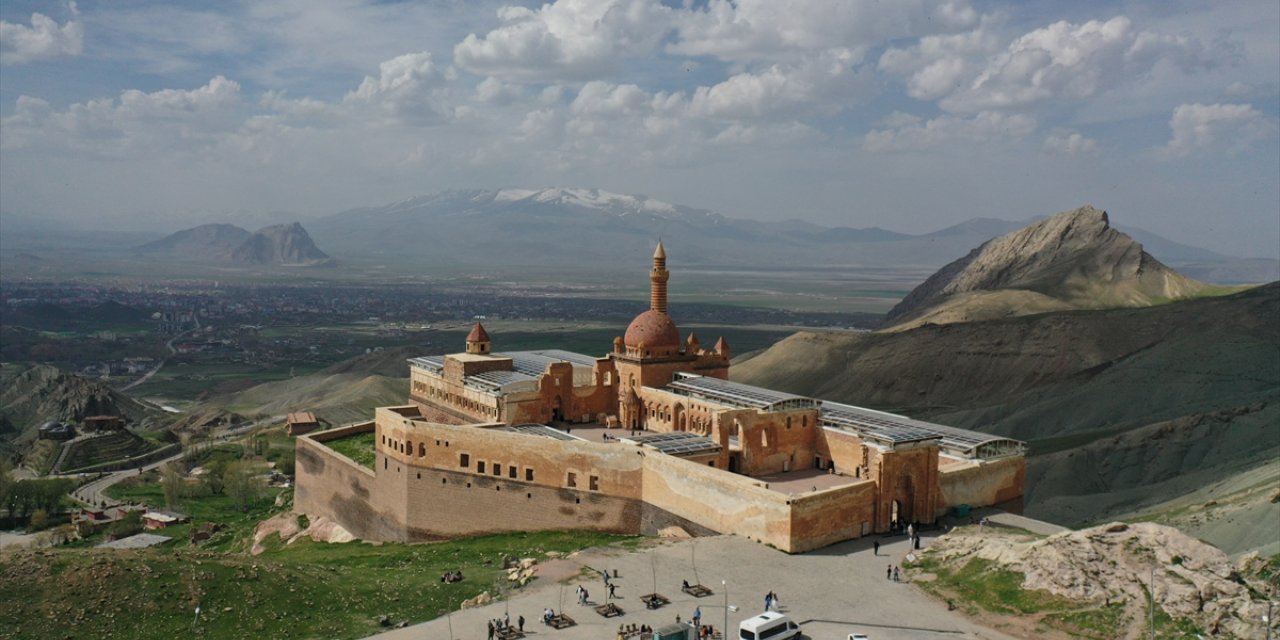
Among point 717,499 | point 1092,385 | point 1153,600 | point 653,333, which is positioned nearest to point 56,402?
point 653,333

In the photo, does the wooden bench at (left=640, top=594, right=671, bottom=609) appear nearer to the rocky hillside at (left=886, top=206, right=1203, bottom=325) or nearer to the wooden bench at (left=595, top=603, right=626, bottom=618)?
the wooden bench at (left=595, top=603, right=626, bottom=618)

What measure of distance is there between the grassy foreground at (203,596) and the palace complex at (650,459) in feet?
25.6

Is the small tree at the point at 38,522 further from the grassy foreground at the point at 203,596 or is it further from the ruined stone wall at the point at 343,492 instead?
the grassy foreground at the point at 203,596

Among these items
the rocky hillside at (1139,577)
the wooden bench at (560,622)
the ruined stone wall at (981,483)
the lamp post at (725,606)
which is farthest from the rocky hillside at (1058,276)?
the wooden bench at (560,622)

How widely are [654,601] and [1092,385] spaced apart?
190 ft

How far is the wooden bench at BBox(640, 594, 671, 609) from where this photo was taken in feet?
107

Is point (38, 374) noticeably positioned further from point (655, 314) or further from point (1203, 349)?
point (1203, 349)

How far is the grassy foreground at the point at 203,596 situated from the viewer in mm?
32594

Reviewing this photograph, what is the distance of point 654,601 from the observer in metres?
32.8

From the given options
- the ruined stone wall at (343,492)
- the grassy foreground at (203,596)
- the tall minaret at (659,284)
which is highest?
the tall minaret at (659,284)

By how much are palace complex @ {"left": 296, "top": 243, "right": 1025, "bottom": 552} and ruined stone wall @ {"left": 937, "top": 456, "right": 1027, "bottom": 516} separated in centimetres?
7

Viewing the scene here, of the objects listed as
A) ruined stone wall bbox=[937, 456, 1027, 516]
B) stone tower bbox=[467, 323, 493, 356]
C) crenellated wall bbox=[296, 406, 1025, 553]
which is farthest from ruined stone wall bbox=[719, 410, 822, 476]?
stone tower bbox=[467, 323, 493, 356]

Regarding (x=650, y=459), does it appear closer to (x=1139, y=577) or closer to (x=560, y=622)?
(x=560, y=622)

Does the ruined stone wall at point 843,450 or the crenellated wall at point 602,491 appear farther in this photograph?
the ruined stone wall at point 843,450
